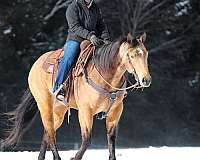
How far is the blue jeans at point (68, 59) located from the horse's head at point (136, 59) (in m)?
1.01

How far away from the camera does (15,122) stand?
9633 millimetres

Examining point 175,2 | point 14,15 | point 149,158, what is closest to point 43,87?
point 149,158

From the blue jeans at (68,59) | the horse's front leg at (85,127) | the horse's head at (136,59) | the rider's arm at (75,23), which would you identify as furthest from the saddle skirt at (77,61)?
the horse's head at (136,59)

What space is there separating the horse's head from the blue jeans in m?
1.01

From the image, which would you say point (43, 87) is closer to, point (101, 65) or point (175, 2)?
point (101, 65)

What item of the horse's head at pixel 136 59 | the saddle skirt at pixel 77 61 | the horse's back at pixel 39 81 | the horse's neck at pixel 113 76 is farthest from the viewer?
the horse's back at pixel 39 81

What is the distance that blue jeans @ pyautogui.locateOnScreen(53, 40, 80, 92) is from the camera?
7.71 metres

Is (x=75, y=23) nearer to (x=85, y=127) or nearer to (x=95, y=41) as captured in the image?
(x=95, y=41)

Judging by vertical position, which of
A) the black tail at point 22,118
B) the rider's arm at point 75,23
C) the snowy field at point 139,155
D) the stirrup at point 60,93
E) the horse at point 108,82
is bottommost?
the snowy field at point 139,155

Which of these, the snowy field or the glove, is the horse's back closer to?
the snowy field

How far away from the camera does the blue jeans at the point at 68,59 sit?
25.3ft

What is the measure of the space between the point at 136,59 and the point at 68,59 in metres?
1.36

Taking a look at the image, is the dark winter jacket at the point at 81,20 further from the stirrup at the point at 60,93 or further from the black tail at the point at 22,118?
the black tail at the point at 22,118

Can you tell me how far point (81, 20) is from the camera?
779cm
